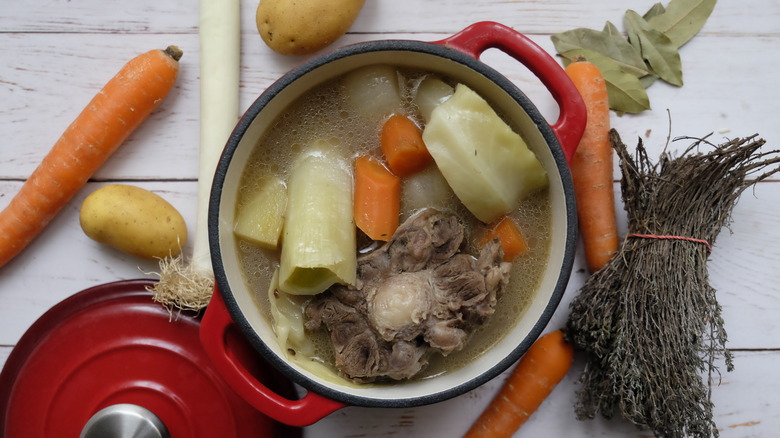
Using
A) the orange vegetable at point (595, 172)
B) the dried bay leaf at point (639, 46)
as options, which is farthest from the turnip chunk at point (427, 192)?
the dried bay leaf at point (639, 46)

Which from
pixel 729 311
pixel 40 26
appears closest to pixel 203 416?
pixel 40 26

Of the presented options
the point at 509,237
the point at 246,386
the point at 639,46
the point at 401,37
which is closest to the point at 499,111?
the point at 509,237

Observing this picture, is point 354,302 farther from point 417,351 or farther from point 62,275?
point 62,275

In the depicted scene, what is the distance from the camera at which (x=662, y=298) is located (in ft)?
4.23

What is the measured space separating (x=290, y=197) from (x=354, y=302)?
255 mm

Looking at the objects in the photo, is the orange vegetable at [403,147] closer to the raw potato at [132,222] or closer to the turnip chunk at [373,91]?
the turnip chunk at [373,91]

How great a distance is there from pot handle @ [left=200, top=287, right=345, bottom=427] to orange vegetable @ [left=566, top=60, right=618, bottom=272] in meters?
0.72

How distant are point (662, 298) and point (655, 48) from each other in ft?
2.00

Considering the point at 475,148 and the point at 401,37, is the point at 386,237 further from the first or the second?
the point at 401,37

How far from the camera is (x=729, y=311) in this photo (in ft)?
4.78

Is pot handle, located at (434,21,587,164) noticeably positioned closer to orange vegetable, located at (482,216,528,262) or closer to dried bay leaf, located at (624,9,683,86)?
orange vegetable, located at (482,216,528,262)

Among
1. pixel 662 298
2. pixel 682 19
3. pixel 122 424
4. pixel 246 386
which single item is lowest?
pixel 122 424

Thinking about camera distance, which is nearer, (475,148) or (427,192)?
(475,148)

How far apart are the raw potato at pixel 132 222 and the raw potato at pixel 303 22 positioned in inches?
18.6
